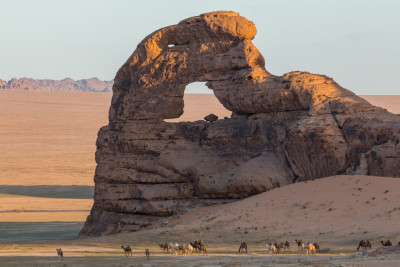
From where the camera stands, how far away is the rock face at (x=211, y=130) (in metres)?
35.0

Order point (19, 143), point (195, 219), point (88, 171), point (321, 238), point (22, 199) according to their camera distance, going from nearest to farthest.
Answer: point (321, 238) → point (195, 219) → point (22, 199) → point (88, 171) → point (19, 143)

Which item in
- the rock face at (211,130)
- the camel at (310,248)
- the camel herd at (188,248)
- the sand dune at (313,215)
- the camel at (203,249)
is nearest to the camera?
the camel at (310,248)

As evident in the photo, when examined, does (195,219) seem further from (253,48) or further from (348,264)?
(348,264)

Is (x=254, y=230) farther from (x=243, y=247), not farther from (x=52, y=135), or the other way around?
(x=52, y=135)

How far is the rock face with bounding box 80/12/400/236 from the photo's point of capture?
35.0 metres

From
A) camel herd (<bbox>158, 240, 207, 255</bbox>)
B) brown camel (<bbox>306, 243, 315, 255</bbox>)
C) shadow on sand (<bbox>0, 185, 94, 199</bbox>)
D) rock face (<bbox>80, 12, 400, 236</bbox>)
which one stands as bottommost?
shadow on sand (<bbox>0, 185, 94, 199</bbox>)

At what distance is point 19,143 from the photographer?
117 meters

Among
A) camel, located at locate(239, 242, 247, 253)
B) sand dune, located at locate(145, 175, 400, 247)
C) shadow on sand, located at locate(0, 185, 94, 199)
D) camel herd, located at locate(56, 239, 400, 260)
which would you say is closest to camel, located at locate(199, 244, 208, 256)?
camel herd, located at locate(56, 239, 400, 260)

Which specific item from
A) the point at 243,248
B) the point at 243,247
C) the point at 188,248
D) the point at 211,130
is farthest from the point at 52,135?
the point at 243,247

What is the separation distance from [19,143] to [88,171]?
1023 inches

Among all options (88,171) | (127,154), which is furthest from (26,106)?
(127,154)

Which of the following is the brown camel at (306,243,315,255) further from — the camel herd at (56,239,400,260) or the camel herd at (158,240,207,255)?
the camel herd at (158,240,207,255)

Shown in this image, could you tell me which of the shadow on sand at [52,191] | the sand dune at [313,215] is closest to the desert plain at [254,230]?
the sand dune at [313,215]

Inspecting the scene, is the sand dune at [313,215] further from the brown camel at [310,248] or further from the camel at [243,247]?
the camel at [243,247]
